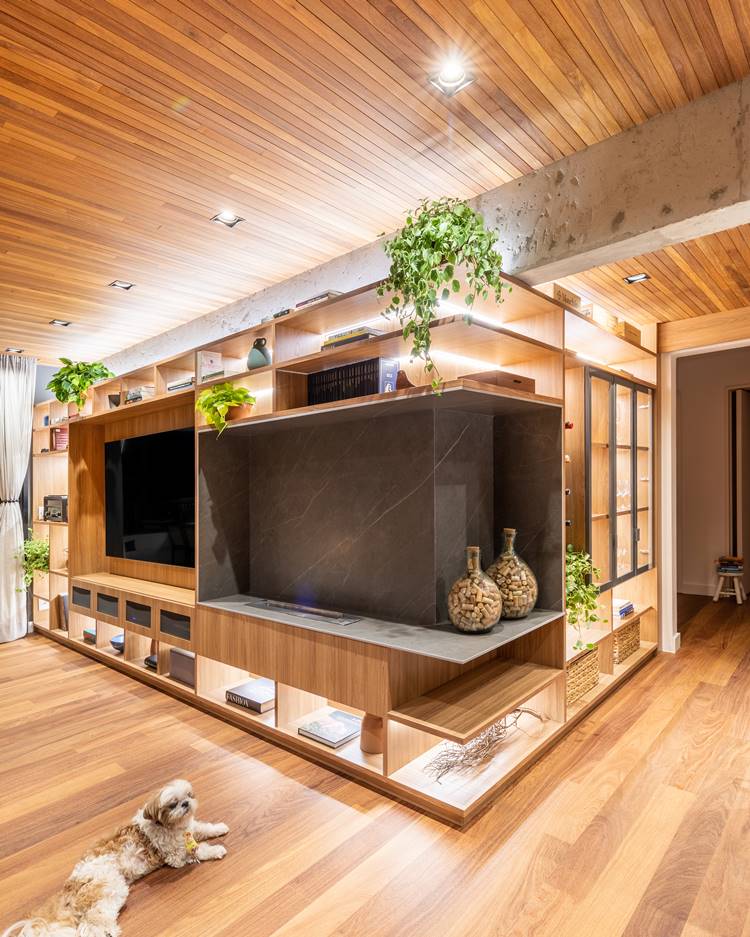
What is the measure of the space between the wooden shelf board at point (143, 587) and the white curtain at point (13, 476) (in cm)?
96

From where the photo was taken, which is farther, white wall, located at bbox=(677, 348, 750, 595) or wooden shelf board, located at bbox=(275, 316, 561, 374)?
white wall, located at bbox=(677, 348, 750, 595)

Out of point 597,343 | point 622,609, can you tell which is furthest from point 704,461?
point 597,343

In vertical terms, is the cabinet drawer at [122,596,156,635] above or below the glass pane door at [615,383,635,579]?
below

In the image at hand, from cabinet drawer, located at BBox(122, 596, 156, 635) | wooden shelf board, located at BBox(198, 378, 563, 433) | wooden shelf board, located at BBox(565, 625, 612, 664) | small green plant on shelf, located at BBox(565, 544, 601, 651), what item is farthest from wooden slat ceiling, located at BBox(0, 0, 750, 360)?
wooden shelf board, located at BBox(565, 625, 612, 664)

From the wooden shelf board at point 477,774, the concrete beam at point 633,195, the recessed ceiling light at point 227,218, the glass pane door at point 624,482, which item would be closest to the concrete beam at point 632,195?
the concrete beam at point 633,195

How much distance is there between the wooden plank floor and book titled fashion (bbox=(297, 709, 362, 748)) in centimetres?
14

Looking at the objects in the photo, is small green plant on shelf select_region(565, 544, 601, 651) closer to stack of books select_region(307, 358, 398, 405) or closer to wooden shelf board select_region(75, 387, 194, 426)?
stack of books select_region(307, 358, 398, 405)

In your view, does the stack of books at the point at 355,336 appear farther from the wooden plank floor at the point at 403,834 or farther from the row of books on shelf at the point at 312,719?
the wooden plank floor at the point at 403,834

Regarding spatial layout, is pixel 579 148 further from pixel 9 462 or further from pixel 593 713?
pixel 9 462

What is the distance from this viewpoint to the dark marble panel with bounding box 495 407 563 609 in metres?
2.79

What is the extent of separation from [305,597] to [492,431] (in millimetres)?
1404

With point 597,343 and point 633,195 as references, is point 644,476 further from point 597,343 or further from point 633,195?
point 633,195

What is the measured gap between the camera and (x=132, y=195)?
2719mm

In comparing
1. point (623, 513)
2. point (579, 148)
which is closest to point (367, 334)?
point (579, 148)
